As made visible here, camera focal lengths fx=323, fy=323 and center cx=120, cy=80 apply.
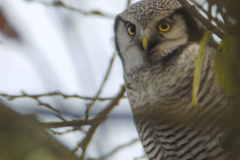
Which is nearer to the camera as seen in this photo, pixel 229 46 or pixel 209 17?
pixel 229 46

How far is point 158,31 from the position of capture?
10.3ft

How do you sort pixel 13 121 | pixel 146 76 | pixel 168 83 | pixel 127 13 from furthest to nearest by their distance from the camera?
pixel 127 13 < pixel 146 76 < pixel 168 83 < pixel 13 121

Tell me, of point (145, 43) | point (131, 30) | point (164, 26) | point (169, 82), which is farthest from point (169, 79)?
point (131, 30)

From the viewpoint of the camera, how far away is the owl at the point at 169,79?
9.21ft

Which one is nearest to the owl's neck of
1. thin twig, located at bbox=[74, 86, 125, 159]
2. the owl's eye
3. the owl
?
the owl

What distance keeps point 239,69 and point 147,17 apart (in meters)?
1.65

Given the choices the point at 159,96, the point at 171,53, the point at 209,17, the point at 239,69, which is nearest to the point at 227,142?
the point at 239,69

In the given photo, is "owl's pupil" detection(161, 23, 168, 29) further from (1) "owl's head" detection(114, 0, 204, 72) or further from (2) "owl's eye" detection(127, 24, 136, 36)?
(2) "owl's eye" detection(127, 24, 136, 36)

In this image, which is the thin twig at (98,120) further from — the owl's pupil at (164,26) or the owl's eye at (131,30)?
the owl's pupil at (164,26)

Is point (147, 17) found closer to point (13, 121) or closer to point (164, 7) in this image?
point (164, 7)

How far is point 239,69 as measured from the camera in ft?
5.39

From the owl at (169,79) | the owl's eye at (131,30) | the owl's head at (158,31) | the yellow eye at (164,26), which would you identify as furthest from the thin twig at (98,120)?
the yellow eye at (164,26)

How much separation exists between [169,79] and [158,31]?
19.2 inches

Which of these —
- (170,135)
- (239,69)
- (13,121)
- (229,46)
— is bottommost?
(13,121)
